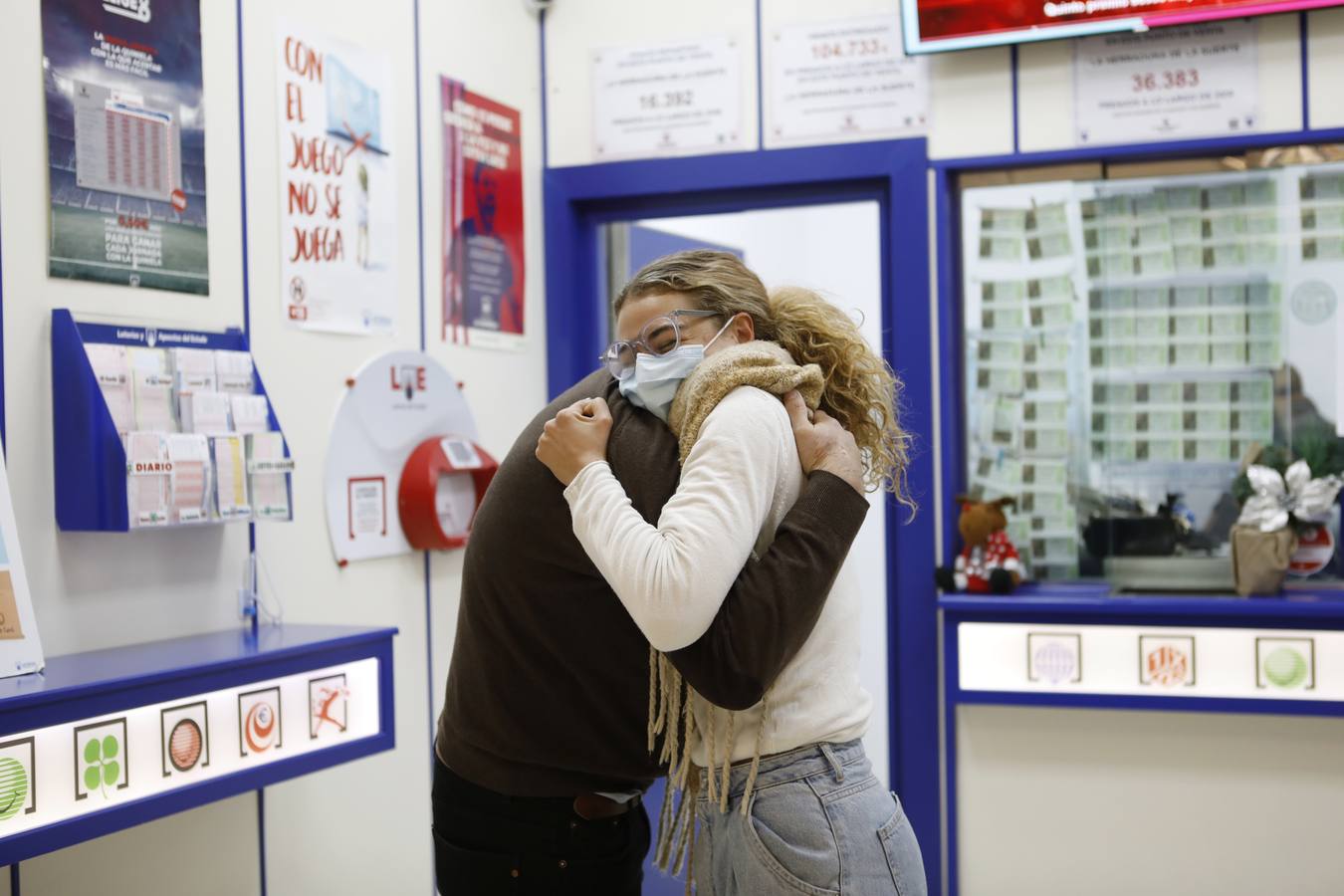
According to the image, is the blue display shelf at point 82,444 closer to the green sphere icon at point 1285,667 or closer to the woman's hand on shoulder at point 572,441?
the woman's hand on shoulder at point 572,441

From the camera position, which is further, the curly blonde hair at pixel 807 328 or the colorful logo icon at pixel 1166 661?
the colorful logo icon at pixel 1166 661

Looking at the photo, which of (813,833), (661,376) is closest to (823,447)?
(661,376)

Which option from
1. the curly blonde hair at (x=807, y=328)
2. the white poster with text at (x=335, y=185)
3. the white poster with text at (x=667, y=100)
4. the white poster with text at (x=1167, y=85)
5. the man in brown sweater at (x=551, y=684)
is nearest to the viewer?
the man in brown sweater at (x=551, y=684)

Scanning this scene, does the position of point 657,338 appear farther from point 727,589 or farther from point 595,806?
point 595,806

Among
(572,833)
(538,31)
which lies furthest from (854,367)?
(538,31)

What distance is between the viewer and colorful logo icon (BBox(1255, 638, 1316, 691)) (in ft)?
10.6

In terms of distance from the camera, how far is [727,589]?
4.85ft

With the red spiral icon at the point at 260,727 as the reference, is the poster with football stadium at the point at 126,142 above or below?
above

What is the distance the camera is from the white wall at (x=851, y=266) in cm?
389

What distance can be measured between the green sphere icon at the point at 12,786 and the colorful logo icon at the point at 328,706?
Answer: 613 millimetres

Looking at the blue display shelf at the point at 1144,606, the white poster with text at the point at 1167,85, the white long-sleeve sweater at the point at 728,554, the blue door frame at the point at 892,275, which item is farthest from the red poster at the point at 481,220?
the white long-sleeve sweater at the point at 728,554

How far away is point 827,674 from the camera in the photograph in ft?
5.37

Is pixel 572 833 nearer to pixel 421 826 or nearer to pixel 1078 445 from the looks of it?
pixel 421 826

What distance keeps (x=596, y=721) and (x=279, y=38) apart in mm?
1851
